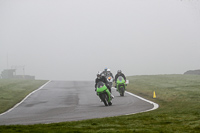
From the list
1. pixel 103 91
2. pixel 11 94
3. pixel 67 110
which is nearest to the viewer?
pixel 67 110

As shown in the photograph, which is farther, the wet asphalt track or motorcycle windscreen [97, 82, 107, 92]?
motorcycle windscreen [97, 82, 107, 92]

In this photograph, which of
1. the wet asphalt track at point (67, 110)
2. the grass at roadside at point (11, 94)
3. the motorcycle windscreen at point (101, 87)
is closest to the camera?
the wet asphalt track at point (67, 110)

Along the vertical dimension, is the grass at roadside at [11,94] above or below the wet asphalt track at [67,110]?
above

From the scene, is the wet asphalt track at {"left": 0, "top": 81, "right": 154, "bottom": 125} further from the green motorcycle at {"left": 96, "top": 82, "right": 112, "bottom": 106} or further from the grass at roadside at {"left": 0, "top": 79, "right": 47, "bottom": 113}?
the grass at roadside at {"left": 0, "top": 79, "right": 47, "bottom": 113}

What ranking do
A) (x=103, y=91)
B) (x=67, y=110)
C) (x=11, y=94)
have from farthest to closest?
(x=11, y=94) < (x=103, y=91) < (x=67, y=110)

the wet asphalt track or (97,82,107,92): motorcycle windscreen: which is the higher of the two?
(97,82,107,92): motorcycle windscreen

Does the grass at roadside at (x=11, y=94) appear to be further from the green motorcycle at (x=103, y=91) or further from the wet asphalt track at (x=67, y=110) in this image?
the green motorcycle at (x=103, y=91)

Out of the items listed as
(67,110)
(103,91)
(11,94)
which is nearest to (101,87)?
(103,91)

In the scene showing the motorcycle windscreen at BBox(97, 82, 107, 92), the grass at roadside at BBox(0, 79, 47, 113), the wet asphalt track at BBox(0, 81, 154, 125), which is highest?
the motorcycle windscreen at BBox(97, 82, 107, 92)

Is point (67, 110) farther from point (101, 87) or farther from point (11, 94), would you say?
point (11, 94)

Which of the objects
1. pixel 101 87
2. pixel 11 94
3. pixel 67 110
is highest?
pixel 101 87

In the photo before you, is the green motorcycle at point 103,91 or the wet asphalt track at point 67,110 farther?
the green motorcycle at point 103,91

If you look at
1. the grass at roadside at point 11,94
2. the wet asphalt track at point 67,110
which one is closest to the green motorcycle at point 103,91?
the wet asphalt track at point 67,110

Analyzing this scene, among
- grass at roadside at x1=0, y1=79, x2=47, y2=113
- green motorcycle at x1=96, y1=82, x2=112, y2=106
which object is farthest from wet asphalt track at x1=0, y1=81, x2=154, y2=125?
grass at roadside at x1=0, y1=79, x2=47, y2=113
